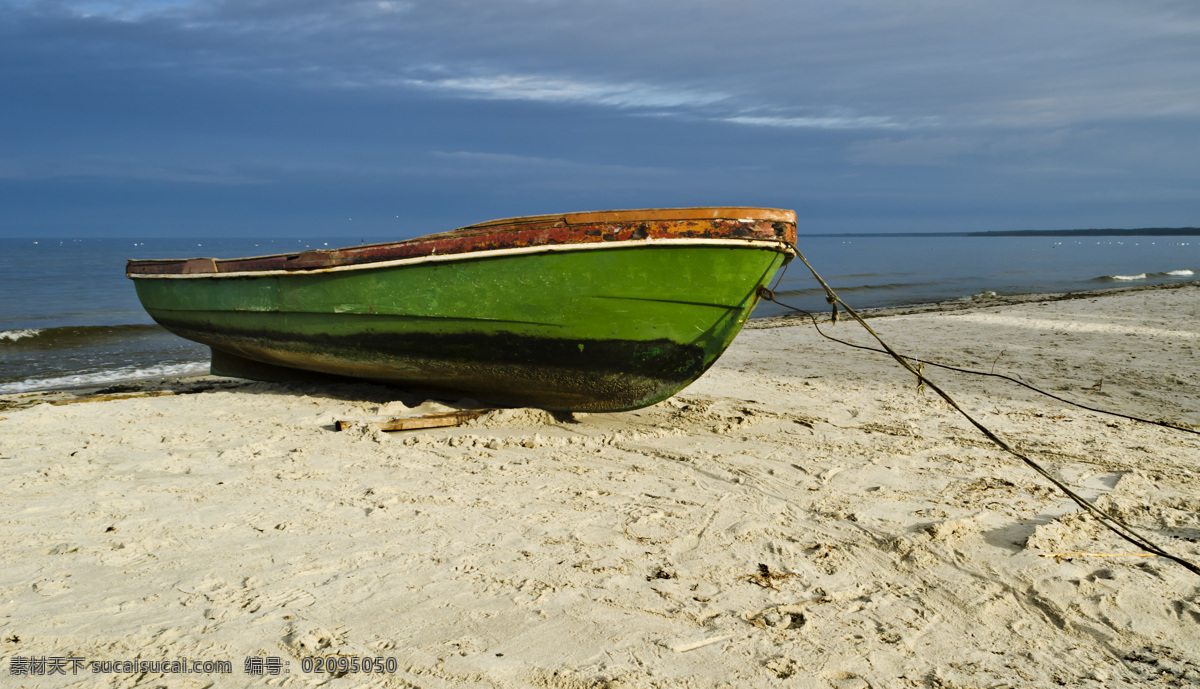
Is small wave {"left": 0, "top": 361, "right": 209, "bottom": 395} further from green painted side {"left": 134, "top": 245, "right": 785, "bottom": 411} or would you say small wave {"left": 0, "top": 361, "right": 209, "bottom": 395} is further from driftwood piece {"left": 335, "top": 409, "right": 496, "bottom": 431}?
driftwood piece {"left": 335, "top": 409, "right": 496, "bottom": 431}

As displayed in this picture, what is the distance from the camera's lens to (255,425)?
481 centimetres

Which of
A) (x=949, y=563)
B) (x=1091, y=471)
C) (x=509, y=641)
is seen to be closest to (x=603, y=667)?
(x=509, y=641)

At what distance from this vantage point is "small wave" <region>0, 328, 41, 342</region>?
10930 mm

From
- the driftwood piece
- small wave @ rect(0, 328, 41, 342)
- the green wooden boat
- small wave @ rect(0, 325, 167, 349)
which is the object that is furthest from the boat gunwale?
small wave @ rect(0, 328, 41, 342)

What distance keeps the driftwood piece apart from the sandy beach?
0.24 ft

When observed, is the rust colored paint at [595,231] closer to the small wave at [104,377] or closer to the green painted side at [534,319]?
the green painted side at [534,319]

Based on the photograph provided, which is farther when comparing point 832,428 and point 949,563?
point 832,428

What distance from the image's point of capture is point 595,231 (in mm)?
4047

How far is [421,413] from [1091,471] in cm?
404

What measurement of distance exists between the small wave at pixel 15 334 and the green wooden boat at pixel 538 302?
8162 mm

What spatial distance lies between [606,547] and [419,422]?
213 centimetres

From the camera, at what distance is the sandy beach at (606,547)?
2.11 meters

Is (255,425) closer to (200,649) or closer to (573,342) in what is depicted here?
(573,342)

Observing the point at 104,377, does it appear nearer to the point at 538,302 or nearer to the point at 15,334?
the point at 15,334
